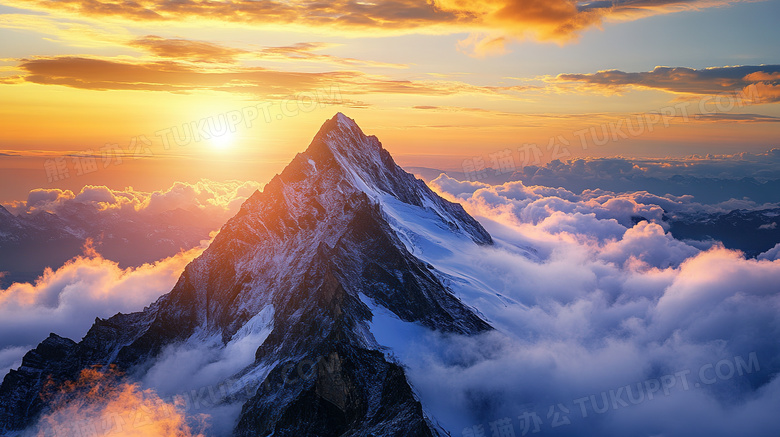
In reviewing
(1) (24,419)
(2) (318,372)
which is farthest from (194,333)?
(2) (318,372)

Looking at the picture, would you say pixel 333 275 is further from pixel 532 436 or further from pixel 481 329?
pixel 532 436

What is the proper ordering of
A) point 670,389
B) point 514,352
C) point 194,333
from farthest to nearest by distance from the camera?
1. point 194,333
2. point 670,389
3. point 514,352

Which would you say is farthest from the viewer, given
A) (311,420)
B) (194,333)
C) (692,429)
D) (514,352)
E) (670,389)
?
(194,333)

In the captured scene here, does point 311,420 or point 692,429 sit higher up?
point 311,420

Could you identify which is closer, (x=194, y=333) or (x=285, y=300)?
(x=285, y=300)

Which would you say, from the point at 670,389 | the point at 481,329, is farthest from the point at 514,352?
the point at 670,389

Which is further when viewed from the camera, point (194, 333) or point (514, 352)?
point (194, 333)

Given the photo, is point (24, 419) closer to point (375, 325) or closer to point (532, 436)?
point (375, 325)

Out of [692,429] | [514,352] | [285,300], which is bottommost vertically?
[692,429]

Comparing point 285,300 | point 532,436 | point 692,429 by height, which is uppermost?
point 285,300
